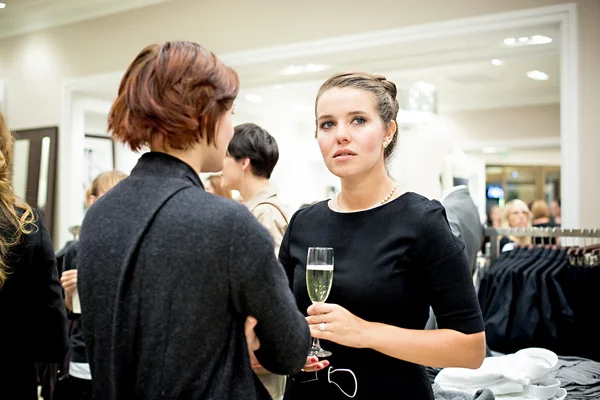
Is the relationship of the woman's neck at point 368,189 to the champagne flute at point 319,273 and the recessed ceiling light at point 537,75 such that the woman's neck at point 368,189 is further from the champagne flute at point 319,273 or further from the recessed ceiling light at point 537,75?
the recessed ceiling light at point 537,75

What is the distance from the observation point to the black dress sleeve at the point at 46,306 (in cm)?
162

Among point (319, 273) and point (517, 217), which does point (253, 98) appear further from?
point (319, 273)

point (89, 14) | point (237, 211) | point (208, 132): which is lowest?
point (237, 211)

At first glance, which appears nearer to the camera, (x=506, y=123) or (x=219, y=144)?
(x=219, y=144)

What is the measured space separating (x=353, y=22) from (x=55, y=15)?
315 cm

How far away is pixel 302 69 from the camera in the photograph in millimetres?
5340

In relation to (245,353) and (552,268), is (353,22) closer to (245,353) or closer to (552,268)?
(552,268)

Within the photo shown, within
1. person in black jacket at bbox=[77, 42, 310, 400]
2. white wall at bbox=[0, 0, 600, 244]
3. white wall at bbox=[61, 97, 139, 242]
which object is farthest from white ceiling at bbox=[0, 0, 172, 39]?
person in black jacket at bbox=[77, 42, 310, 400]

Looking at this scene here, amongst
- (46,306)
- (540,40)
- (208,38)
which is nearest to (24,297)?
(46,306)

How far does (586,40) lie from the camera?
12.0 feet

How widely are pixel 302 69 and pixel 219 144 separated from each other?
174 inches

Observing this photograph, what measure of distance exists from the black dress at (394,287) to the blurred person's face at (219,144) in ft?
1.44

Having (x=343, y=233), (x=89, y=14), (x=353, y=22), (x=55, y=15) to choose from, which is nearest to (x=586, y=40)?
(x=353, y=22)

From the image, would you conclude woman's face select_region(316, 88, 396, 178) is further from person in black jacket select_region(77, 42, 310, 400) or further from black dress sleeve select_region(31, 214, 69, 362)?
black dress sleeve select_region(31, 214, 69, 362)
